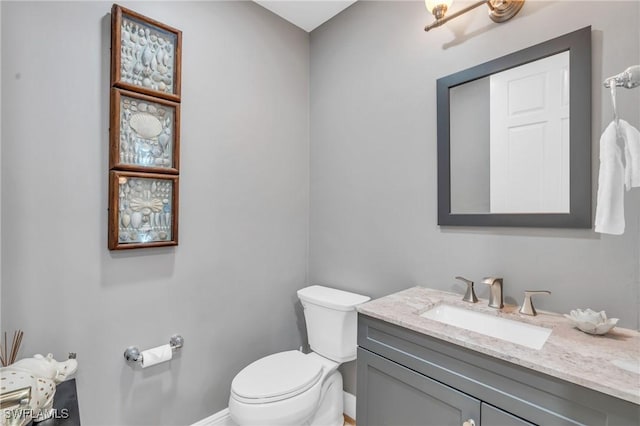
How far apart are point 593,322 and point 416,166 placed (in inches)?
36.7

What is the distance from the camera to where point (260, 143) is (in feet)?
6.17

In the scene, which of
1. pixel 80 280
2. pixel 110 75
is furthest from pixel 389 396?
pixel 110 75

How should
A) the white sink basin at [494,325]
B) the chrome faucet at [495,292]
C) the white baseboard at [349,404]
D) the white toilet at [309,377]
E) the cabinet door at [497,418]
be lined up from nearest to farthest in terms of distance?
the cabinet door at [497,418] < the white sink basin at [494,325] < the chrome faucet at [495,292] < the white toilet at [309,377] < the white baseboard at [349,404]

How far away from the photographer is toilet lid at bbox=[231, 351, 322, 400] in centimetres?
135

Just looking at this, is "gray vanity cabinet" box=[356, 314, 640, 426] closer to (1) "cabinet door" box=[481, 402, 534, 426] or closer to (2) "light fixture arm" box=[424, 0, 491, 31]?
(1) "cabinet door" box=[481, 402, 534, 426]

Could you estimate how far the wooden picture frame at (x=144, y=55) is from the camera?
130 cm

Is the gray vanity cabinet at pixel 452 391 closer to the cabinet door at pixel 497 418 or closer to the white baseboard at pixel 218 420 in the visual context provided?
the cabinet door at pixel 497 418

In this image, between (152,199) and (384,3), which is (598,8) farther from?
(152,199)

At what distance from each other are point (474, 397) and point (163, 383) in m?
1.42

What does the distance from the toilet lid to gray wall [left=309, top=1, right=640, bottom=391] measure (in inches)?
16.7

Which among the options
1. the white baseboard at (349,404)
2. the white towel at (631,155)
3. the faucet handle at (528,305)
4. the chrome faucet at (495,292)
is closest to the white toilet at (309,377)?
the white baseboard at (349,404)

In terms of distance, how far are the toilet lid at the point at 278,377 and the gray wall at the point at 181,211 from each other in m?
0.29

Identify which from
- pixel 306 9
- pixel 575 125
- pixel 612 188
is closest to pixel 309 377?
pixel 612 188

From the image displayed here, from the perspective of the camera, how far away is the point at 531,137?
4.02 ft
